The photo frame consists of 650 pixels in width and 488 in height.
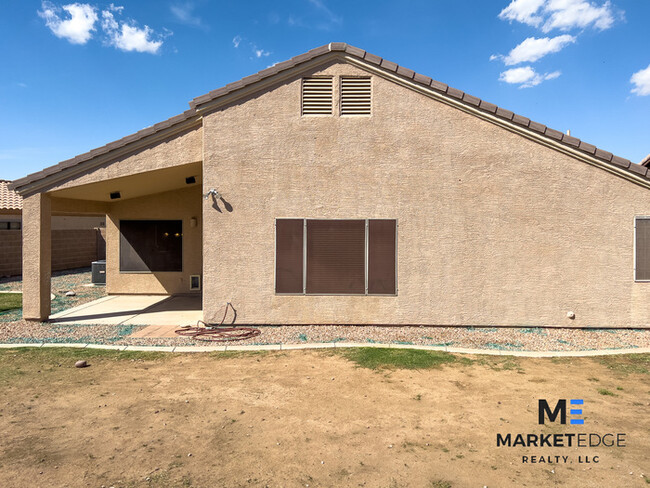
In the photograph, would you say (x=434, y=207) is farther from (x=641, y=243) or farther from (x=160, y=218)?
(x=160, y=218)

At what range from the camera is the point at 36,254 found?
9.60 meters

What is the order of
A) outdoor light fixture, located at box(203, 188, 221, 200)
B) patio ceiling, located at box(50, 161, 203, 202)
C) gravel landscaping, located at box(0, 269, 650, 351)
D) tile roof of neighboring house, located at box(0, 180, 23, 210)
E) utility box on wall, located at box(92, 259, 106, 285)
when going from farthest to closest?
tile roof of neighboring house, located at box(0, 180, 23, 210) → utility box on wall, located at box(92, 259, 106, 285) → patio ceiling, located at box(50, 161, 203, 202) → outdoor light fixture, located at box(203, 188, 221, 200) → gravel landscaping, located at box(0, 269, 650, 351)

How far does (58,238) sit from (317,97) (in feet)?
62.1

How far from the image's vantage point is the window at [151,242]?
13.9 m

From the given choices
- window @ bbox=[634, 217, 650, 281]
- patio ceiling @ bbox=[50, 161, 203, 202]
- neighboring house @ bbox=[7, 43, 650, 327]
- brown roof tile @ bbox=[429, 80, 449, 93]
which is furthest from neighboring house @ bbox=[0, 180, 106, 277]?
window @ bbox=[634, 217, 650, 281]

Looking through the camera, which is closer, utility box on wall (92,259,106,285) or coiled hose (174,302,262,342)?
coiled hose (174,302,262,342)

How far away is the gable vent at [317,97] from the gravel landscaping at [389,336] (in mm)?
5206

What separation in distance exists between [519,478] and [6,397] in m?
6.67

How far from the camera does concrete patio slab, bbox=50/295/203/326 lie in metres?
10.1

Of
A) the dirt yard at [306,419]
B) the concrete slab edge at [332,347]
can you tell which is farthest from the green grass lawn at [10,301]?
the dirt yard at [306,419]

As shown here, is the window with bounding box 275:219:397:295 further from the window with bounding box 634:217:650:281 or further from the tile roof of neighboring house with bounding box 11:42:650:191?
the window with bounding box 634:217:650:281

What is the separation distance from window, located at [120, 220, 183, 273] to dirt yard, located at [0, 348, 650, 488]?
6.48 metres

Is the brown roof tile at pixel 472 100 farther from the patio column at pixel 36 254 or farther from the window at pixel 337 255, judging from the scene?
the patio column at pixel 36 254

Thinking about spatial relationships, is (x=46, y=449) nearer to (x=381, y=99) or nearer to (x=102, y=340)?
(x=102, y=340)
